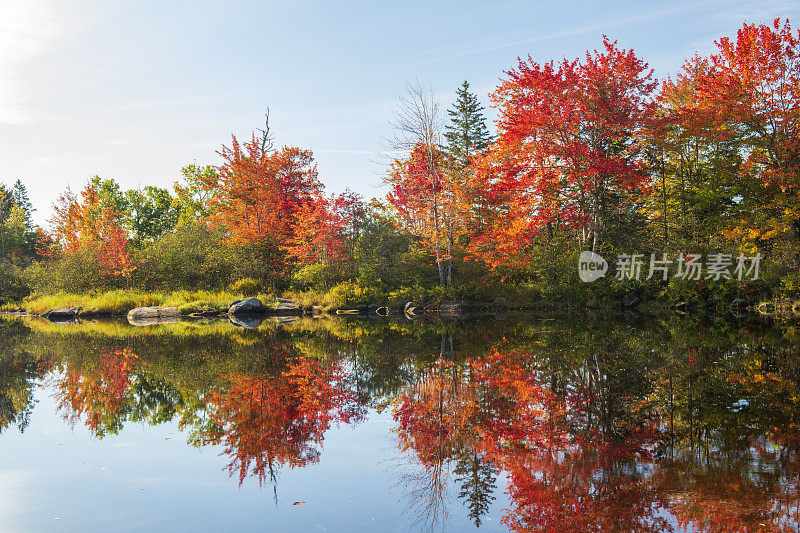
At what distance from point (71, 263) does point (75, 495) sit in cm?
2658

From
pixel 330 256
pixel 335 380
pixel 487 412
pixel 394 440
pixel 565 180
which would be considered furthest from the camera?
pixel 330 256

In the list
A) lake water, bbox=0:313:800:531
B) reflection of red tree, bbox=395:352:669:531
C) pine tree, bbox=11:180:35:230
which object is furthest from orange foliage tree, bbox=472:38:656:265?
pine tree, bbox=11:180:35:230

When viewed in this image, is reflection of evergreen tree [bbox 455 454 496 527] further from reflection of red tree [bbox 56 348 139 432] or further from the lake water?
reflection of red tree [bbox 56 348 139 432]

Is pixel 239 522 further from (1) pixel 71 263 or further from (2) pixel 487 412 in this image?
(1) pixel 71 263

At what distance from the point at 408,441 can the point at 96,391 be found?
15.5ft

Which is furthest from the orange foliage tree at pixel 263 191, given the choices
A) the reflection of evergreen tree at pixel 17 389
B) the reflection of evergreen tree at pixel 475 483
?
the reflection of evergreen tree at pixel 475 483

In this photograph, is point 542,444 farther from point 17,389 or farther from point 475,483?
point 17,389

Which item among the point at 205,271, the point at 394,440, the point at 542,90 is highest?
the point at 542,90

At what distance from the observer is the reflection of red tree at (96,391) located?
598cm

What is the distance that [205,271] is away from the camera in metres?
26.4

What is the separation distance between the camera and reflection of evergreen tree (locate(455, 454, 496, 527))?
3.41 m

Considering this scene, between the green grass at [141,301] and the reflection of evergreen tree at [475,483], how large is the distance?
810 inches

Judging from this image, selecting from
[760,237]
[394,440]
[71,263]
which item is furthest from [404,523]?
[71,263]

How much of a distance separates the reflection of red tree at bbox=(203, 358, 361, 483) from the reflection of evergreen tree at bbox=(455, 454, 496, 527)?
1.26m
